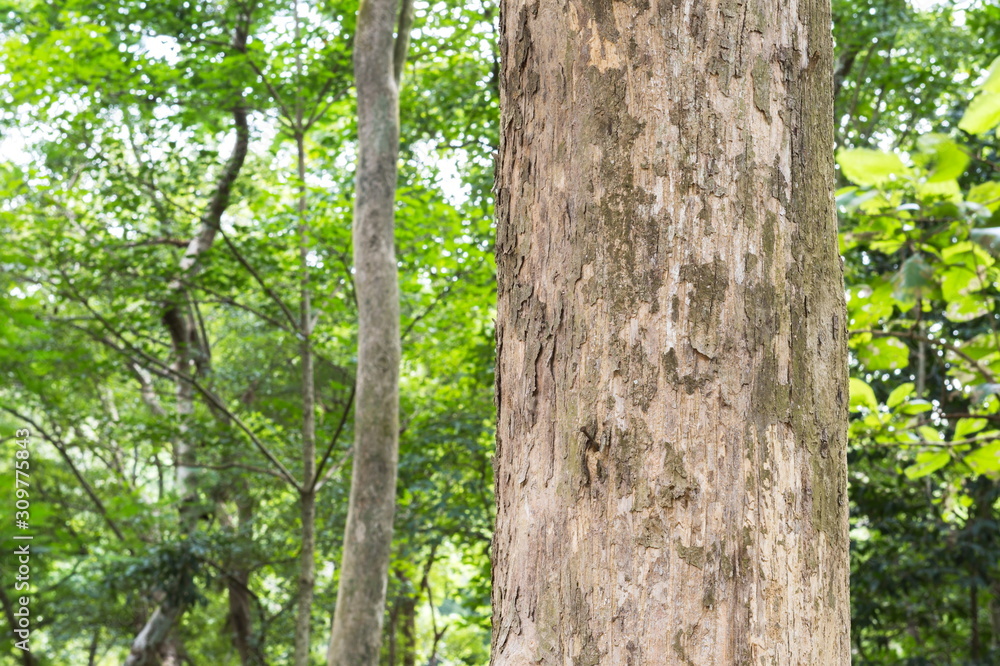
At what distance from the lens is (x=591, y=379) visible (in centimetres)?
79

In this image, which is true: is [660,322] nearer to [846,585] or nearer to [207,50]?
[846,585]

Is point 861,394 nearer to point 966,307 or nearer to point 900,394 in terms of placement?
point 900,394

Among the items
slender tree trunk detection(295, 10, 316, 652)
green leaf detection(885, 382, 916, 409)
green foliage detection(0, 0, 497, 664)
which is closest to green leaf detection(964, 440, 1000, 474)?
green leaf detection(885, 382, 916, 409)

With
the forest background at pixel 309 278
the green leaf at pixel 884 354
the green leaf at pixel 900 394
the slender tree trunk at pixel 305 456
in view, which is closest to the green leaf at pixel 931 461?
the green leaf at pixel 900 394

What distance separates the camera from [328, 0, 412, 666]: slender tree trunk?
425 cm

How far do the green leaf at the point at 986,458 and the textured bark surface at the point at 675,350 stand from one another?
5.16 feet

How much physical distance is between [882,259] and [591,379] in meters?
7.00

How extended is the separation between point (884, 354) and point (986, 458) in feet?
1.33

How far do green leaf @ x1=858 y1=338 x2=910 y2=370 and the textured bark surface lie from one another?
1693mm

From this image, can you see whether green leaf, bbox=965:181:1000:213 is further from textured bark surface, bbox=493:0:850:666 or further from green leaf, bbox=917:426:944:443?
textured bark surface, bbox=493:0:850:666

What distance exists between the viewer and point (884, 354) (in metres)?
2.37

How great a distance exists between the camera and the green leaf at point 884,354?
92.9 inches

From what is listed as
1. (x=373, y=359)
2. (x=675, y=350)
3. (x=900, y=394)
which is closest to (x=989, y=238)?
(x=900, y=394)

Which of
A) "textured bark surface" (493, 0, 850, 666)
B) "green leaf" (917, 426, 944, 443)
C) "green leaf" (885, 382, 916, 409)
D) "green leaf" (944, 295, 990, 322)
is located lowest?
"textured bark surface" (493, 0, 850, 666)
